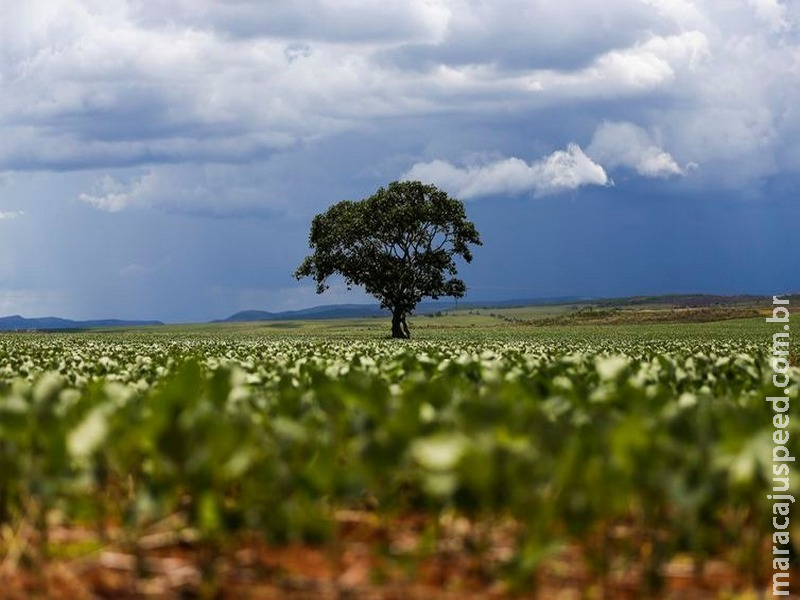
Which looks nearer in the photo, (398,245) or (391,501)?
(391,501)

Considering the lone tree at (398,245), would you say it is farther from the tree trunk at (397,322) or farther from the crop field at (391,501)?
the crop field at (391,501)

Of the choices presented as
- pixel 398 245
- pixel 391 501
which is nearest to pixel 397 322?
pixel 398 245

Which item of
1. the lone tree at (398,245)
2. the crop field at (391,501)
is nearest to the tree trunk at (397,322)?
the lone tree at (398,245)

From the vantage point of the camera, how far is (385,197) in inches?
3465

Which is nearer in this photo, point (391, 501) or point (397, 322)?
point (391, 501)

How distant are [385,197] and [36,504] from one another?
271 ft

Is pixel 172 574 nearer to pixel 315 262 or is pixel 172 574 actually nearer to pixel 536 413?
pixel 536 413

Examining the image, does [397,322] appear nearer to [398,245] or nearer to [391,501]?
[398,245]

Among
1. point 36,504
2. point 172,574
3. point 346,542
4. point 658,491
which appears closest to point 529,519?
point 658,491

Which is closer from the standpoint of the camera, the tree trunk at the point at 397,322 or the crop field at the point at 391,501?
the crop field at the point at 391,501

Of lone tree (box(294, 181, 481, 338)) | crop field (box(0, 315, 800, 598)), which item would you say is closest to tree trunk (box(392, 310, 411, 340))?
lone tree (box(294, 181, 481, 338))

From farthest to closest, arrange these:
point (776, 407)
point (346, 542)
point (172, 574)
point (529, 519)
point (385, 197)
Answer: point (385, 197)
point (776, 407)
point (346, 542)
point (172, 574)
point (529, 519)

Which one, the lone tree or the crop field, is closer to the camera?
the crop field

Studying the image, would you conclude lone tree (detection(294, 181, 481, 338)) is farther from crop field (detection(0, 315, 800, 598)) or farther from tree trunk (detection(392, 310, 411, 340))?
crop field (detection(0, 315, 800, 598))
